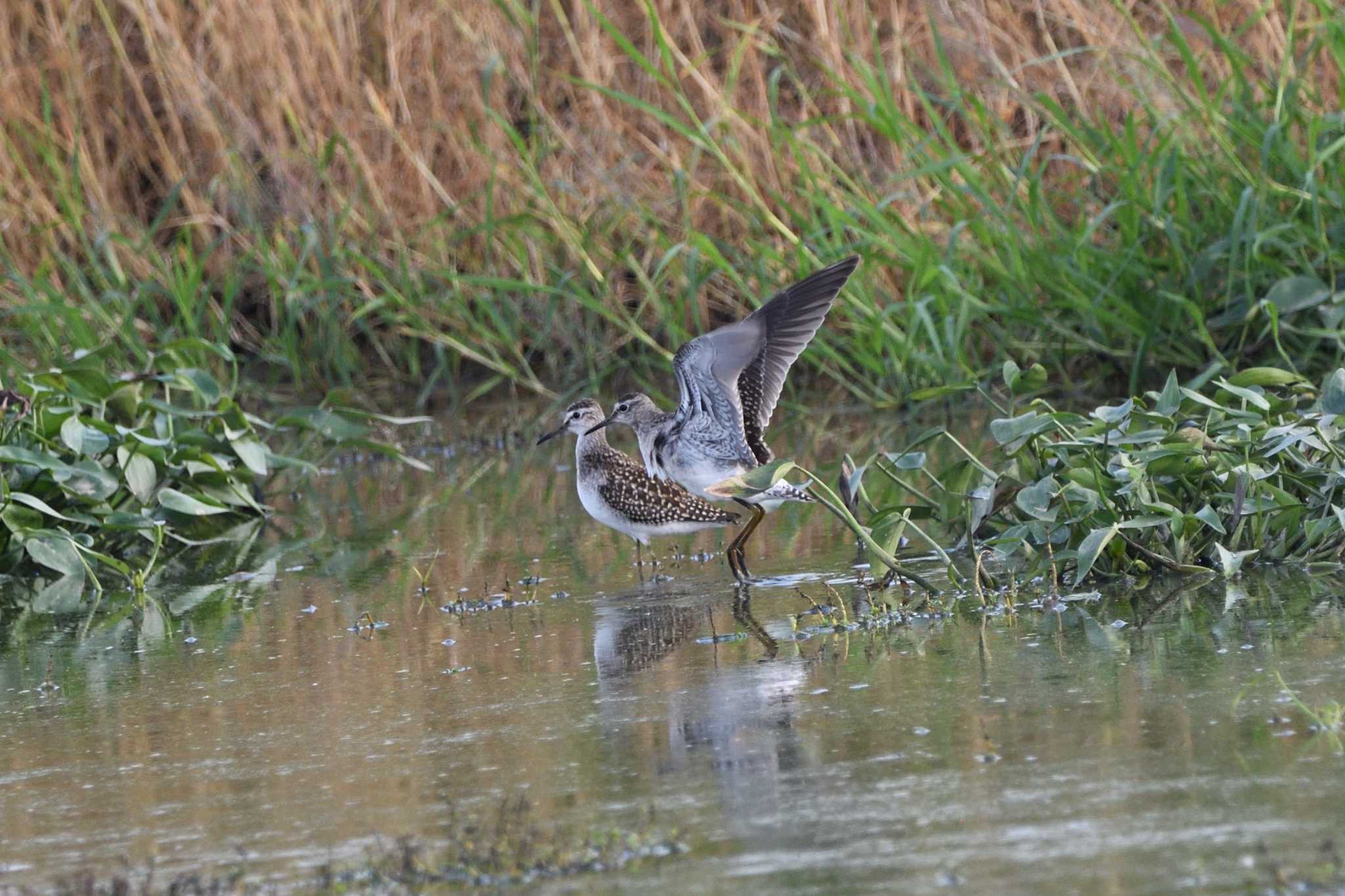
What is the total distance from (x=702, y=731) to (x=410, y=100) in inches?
276

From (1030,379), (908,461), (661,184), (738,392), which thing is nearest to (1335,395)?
(1030,379)

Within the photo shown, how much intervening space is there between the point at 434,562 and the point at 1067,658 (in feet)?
8.18

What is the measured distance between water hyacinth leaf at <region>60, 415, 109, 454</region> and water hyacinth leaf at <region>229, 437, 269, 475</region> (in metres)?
0.61

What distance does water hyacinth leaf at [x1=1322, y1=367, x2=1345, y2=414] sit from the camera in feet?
→ 15.5

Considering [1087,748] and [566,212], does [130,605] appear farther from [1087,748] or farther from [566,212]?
[566,212]

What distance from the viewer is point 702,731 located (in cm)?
355

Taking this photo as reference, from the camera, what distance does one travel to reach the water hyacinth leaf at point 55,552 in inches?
Result: 220

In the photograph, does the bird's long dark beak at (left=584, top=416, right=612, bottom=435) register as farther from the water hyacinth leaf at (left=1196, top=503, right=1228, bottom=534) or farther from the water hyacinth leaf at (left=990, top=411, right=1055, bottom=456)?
the water hyacinth leaf at (left=1196, top=503, right=1228, bottom=534)

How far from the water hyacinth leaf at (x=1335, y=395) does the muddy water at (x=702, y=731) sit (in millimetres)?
441

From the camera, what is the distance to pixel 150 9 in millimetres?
10094

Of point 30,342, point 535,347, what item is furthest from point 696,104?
point 30,342

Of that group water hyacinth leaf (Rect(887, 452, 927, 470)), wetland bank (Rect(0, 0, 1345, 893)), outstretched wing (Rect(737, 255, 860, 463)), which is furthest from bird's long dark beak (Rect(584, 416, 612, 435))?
water hyacinth leaf (Rect(887, 452, 927, 470))

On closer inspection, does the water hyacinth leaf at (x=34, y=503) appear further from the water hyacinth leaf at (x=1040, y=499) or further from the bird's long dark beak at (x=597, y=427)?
the water hyacinth leaf at (x=1040, y=499)

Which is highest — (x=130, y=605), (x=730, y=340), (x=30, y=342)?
(x=30, y=342)
